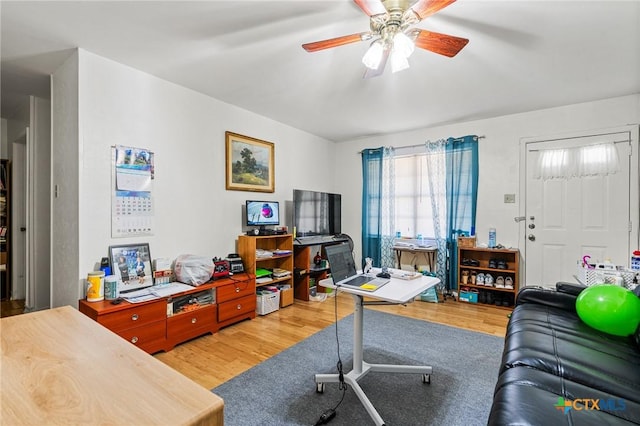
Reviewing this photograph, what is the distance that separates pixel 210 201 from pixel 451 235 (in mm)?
3222

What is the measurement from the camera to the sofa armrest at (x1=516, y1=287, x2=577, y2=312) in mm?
2037

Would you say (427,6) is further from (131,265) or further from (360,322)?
(131,265)

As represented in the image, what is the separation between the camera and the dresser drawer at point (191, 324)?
2.58m

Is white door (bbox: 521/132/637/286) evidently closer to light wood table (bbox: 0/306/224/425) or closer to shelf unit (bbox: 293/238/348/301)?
shelf unit (bbox: 293/238/348/301)

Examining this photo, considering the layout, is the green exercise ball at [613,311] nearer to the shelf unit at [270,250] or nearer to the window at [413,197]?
the window at [413,197]

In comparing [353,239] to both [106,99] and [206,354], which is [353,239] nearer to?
[206,354]

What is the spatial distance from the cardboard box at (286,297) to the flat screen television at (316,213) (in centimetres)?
78

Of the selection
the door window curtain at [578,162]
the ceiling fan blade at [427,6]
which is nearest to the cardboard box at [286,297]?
the ceiling fan blade at [427,6]

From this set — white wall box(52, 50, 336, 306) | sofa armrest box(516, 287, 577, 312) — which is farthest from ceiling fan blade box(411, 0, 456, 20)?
white wall box(52, 50, 336, 306)

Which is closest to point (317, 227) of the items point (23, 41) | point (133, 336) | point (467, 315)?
point (467, 315)

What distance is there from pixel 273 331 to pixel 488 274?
114 inches

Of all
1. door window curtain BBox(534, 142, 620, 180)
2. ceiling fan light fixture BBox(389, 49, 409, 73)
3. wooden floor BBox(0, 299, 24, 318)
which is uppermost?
ceiling fan light fixture BBox(389, 49, 409, 73)

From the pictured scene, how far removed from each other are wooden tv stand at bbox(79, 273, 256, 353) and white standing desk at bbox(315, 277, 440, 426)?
1.36m

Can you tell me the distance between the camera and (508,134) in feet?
12.8
